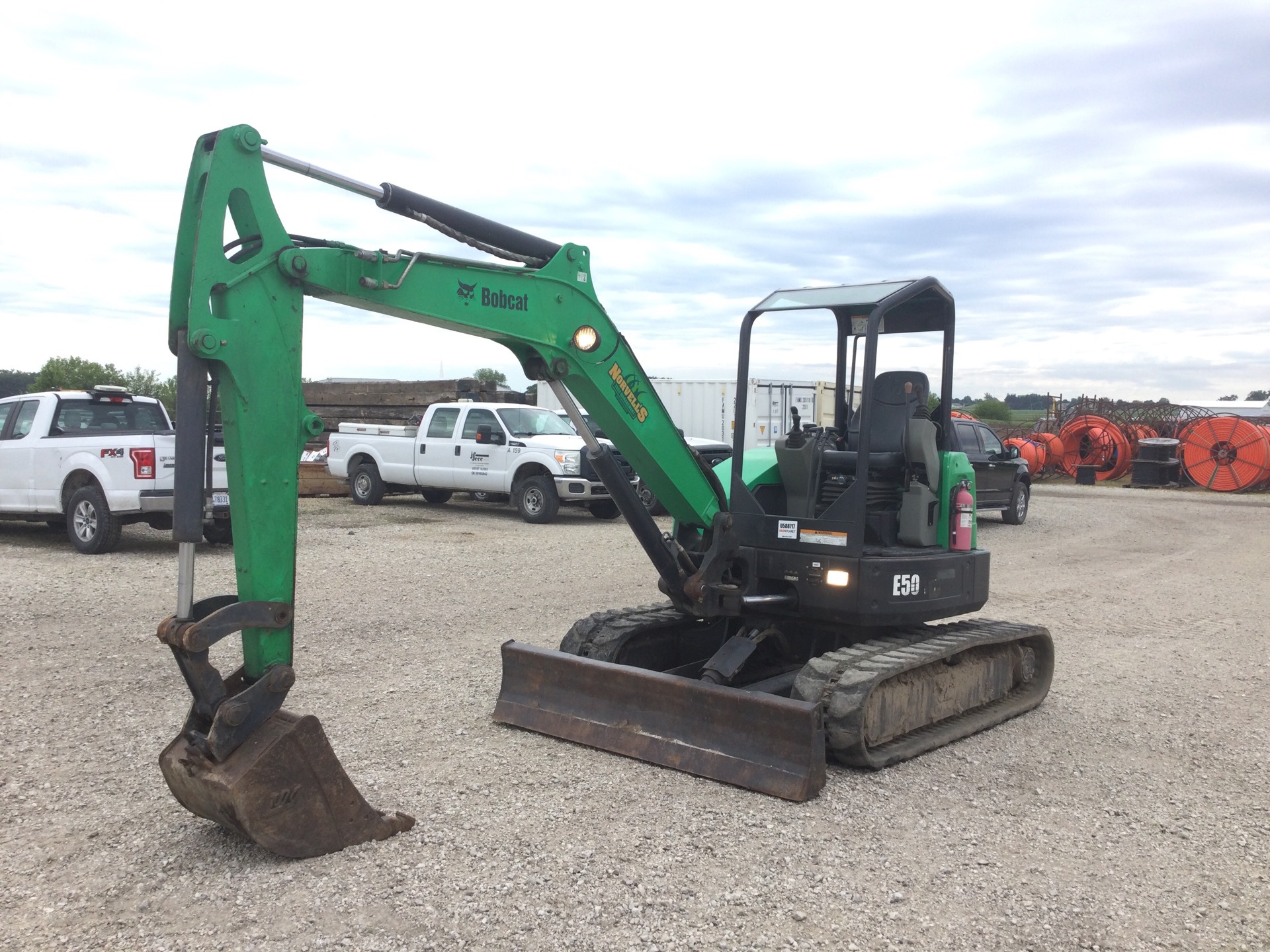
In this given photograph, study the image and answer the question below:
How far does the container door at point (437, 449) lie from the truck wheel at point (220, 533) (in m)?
4.99

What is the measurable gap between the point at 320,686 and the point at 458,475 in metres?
11.4

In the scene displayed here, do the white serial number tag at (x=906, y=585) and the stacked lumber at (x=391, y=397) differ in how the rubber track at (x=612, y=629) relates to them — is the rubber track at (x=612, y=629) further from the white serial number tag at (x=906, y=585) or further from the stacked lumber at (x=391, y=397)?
the stacked lumber at (x=391, y=397)

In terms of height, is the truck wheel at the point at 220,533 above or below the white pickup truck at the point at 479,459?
below

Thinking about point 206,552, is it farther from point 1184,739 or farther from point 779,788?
point 1184,739

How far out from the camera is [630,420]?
232 inches

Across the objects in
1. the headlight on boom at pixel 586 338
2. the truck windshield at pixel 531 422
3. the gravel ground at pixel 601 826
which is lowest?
the gravel ground at pixel 601 826

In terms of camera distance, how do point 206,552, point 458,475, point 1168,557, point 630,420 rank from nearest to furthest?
point 630,420
point 206,552
point 1168,557
point 458,475

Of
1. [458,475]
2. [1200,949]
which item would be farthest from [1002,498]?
[1200,949]

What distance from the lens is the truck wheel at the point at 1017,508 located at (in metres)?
19.5

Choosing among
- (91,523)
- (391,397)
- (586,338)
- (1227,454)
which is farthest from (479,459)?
(1227,454)

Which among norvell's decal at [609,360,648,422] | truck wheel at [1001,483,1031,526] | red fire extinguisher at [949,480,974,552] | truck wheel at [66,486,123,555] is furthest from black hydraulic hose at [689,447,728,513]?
truck wheel at [1001,483,1031,526]

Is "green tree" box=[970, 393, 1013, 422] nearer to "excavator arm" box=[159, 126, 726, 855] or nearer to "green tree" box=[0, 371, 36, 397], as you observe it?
"green tree" box=[0, 371, 36, 397]

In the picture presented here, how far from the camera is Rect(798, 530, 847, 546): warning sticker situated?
6180 millimetres

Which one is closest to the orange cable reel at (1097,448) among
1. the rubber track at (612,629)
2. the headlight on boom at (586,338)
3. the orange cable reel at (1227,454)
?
the orange cable reel at (1227,454)
